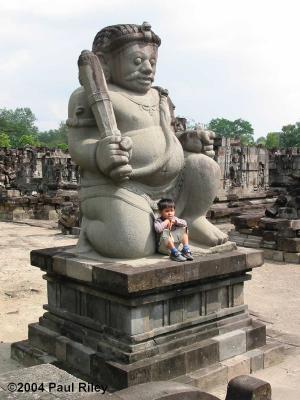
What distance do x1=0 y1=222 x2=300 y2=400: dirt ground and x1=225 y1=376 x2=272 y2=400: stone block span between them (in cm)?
93

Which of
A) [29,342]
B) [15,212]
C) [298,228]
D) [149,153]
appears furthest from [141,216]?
[15,212]

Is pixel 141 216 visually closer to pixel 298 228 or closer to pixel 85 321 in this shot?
pixel 85 321

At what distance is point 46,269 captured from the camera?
4.00 meters

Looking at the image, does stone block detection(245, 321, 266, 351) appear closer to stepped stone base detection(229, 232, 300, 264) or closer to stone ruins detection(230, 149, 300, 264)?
stepped stone base detection(229, 232, 300, 264)

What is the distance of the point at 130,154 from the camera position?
359 cm

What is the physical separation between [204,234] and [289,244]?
4523 millimetres

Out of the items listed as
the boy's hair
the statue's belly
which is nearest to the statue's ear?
the statue's belly

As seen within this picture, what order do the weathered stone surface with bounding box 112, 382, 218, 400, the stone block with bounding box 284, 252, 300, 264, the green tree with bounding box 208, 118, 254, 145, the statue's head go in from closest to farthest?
the weathered stone surface with bounding box 112, 382, 218, 400 < the statue's head < the stone block with bounding box 284, 252, 300, 264 < the green tree with bounding box 208, 118, 254, 145

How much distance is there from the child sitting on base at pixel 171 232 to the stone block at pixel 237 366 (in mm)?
821

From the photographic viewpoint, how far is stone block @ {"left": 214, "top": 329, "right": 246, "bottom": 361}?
3.65 meters

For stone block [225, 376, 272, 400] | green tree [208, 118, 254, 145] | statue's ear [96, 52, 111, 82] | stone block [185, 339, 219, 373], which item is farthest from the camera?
green tree [208, 118, 254, 145]

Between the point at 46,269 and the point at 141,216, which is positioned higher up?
the point at 141,216

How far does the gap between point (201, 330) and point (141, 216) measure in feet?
3.18

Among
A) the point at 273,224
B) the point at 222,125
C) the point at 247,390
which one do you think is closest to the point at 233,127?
the point at 222,125
